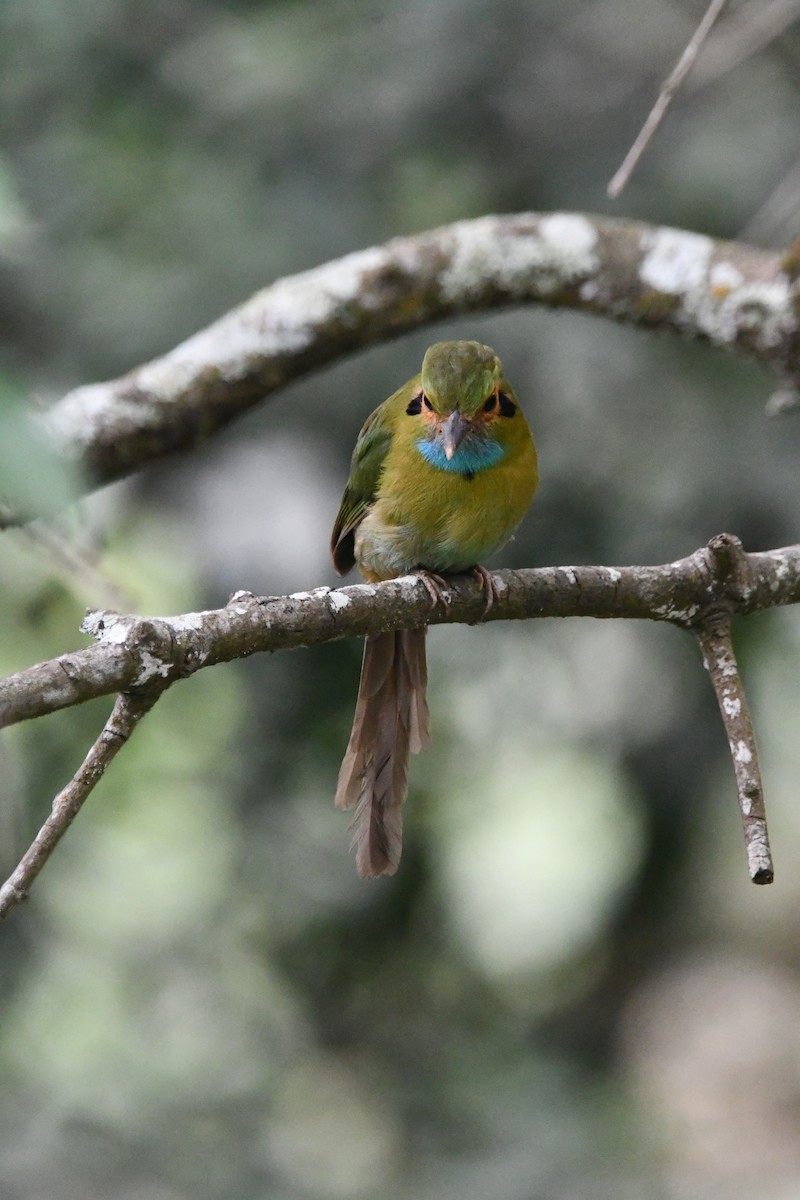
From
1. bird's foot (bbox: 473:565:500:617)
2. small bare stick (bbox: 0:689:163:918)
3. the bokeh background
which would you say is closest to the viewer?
small bare stick (bbox: 0:689:163:918)

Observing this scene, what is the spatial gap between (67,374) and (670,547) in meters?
1.95

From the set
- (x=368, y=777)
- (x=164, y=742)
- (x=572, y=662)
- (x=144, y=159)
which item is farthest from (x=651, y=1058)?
(x=144, y=159)

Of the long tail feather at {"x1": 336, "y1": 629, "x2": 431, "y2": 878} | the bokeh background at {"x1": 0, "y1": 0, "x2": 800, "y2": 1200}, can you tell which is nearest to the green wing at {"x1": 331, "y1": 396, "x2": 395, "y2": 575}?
the long tail feather at {"x1": 336, "y1": 629, "x2": 431, "y2": 878}

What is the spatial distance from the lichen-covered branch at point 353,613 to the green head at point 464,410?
41 cm

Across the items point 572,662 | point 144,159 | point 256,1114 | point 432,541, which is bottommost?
point 256,1114

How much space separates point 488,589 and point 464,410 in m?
0.73

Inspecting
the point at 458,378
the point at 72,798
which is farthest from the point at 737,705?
the point at 458,378

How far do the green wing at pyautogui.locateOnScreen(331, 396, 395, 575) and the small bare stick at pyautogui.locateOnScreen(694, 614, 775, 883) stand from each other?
4.02 feet

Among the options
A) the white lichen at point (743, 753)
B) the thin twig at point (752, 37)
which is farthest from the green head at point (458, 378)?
the white lichen at point (743, 753)

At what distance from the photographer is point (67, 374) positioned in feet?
13.9

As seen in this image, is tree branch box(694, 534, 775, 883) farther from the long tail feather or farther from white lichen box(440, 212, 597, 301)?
white lichen box(440, 212, 597, 301)

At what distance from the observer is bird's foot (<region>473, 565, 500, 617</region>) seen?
243 centimetres

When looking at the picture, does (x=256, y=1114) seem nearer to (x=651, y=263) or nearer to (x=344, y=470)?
(x=344, y=470)

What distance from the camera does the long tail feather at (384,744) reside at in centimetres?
279
